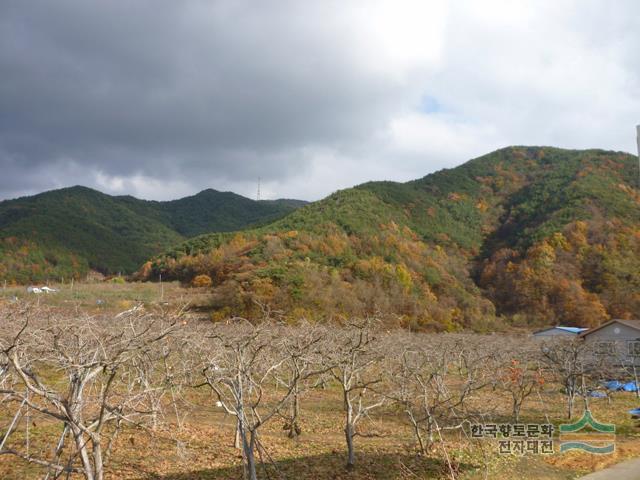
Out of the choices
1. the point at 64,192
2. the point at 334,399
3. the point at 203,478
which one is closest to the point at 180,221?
the point at 64,192

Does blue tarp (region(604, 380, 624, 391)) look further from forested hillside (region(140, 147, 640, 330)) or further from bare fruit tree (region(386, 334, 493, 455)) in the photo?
forested hillside (region(140, 147, 640, 330))

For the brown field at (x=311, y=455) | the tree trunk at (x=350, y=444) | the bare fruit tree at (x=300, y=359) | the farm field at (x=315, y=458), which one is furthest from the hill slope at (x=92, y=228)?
the tree trunk at (x=350, y=444)

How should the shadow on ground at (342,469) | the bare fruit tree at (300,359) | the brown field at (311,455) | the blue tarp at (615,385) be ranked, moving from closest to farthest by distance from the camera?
the bare fruit tree at (300,359)
the shadow on ground at (342,469)
the brown field at (311,455)
the blue tarp at (615,385)

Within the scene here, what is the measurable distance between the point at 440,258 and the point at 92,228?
164 feet

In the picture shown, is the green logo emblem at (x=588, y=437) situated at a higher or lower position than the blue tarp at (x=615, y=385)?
higher

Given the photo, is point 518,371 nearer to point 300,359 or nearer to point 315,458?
point 315,458

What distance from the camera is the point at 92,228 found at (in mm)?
70750

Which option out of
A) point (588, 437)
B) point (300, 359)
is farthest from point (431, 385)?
point (300, 359)

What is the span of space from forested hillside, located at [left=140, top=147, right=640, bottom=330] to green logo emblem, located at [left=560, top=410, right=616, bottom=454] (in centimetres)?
1863

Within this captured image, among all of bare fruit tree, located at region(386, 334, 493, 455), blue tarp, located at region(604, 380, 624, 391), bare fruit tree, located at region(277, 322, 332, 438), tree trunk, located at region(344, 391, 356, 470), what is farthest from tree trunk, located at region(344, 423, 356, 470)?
blue tarp, located at region(604, 380, 624, 391)

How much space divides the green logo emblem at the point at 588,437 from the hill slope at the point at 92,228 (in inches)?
1990

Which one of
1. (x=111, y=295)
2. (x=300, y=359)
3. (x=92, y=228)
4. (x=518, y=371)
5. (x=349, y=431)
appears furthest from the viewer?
(x=92, y=228)

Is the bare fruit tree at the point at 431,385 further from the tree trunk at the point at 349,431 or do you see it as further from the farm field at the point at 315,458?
the tree trunk at the point at 349,431

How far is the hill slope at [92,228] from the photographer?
53.8 metres
